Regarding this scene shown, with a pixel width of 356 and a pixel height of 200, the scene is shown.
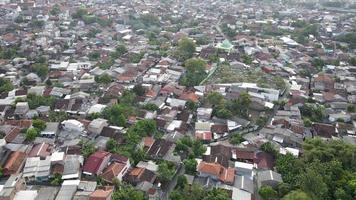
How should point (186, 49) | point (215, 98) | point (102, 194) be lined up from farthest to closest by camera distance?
point (186, 49) → point (215, 98) → point (102, 194)

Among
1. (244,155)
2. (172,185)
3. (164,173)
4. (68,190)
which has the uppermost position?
(68,190)

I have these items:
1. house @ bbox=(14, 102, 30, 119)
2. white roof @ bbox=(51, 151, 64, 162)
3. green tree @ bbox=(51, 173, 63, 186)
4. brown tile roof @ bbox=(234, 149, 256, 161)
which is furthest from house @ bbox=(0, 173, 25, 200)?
brown tile roof @ bbox=(234, 149, 256, 161)

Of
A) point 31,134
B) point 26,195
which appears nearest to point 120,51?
point 31,134

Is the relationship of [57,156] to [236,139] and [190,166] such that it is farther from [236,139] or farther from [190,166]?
[236,139]

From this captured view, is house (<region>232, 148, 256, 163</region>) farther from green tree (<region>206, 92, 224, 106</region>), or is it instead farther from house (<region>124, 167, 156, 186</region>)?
green tree (<region>206, 92, 224, 106</region>)

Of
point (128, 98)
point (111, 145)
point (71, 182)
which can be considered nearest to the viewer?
point (71, 182)

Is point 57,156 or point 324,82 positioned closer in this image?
point 57,156

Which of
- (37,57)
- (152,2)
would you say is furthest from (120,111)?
(152,2)
